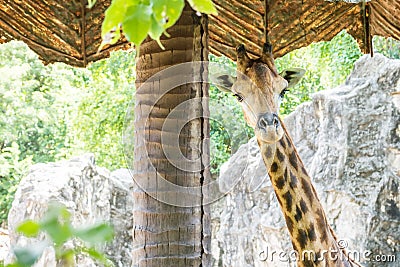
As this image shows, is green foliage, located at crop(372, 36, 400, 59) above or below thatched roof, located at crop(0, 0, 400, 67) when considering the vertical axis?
above

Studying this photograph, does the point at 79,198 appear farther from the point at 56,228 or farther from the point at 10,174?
the point at 56,228

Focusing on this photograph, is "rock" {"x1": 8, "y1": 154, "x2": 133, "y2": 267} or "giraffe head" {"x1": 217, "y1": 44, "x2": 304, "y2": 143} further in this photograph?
"rock" {"x1": 8, "y1": 154, "x2": 133, "y2": 267}

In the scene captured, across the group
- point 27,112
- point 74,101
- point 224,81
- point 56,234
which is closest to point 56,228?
point 56,234

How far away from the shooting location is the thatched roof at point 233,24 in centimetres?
318

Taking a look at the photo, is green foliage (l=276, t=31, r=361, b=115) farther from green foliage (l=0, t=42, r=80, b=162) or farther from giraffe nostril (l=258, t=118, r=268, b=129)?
giraffe nostril (l=258, t=118, r=268, b=129)

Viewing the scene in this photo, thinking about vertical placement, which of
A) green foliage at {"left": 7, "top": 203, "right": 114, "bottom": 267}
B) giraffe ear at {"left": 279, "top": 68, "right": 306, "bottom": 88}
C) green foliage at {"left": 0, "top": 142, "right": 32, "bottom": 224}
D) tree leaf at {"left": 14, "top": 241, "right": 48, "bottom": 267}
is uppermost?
green foliage at {"left": 0, "top": 142, "right": 32, "bottom": 224}

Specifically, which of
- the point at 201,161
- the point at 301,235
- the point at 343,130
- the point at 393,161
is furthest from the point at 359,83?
the point at 201,161

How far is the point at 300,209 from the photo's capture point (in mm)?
3133

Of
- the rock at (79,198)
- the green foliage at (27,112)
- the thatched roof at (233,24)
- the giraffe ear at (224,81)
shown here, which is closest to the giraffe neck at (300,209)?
the giraffe ear at (224,81)

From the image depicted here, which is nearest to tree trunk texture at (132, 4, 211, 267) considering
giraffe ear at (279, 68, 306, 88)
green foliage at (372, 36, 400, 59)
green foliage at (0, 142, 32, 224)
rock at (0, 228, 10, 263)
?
giraffe ear at (279, 68, 306, 88)

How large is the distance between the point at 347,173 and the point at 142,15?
18.4 ft

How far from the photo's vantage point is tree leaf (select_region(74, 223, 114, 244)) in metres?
0.63

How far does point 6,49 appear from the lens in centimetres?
1245

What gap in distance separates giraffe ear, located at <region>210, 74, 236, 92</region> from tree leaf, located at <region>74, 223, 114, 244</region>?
2.73m
